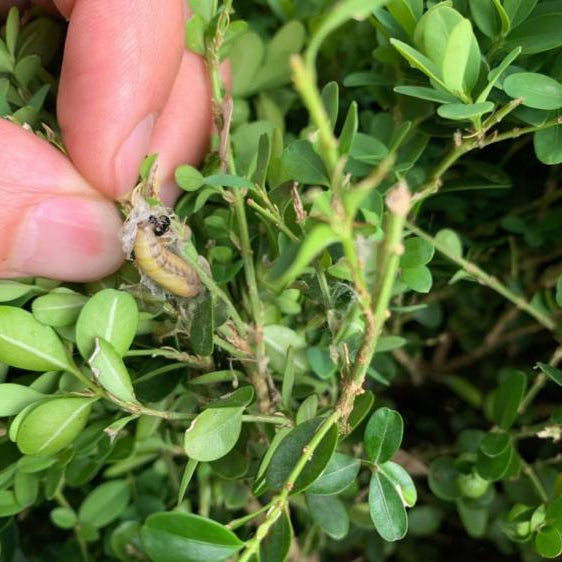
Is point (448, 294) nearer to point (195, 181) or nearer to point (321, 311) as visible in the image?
point (321, 311)

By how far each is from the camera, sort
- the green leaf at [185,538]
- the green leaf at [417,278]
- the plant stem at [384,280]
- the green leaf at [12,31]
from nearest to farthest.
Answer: the plant stem at [384,280], the green leaf at [185,538], the green leaf at [417,278], the green leaf at [12,31]

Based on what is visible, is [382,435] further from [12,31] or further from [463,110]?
[12,31]

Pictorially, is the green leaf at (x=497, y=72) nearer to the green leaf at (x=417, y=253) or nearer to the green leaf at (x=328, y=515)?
the green leaf at (x=417, y=253)

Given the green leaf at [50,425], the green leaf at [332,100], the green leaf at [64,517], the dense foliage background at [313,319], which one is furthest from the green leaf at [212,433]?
the green leaf at [64,517]

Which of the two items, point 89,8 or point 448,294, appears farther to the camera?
point 448,294

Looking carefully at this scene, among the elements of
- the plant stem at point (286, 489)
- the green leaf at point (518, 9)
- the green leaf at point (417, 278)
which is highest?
the green leaf at point (518, 9)

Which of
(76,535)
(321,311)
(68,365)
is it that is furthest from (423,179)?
(76,535)

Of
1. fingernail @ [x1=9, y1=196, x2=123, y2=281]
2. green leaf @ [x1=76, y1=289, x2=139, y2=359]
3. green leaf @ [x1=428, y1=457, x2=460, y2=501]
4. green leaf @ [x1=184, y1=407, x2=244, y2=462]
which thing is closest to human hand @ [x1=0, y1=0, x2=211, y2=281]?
fingernail @ [x1=9, y1=196, x2=123, y2=281]
